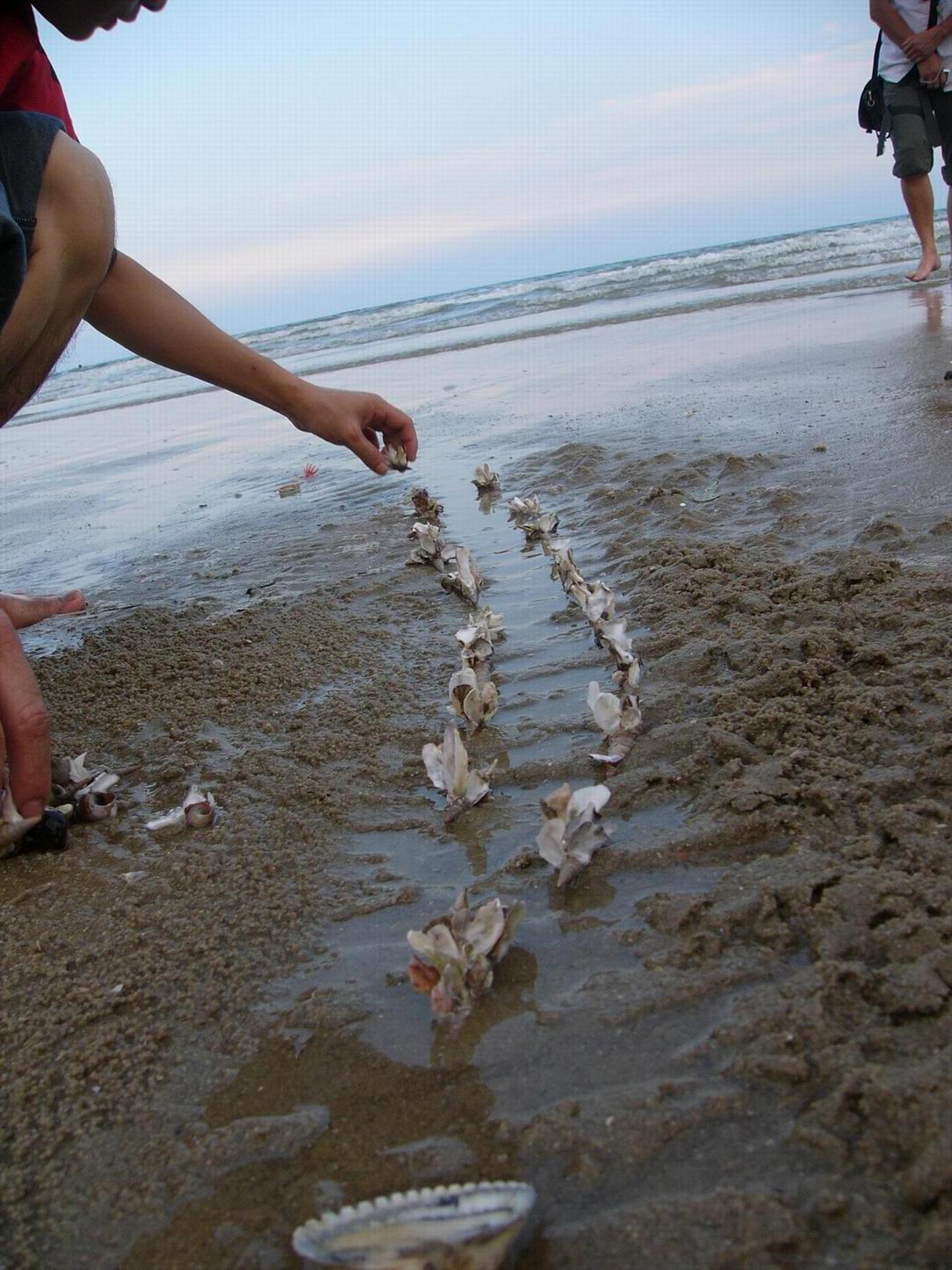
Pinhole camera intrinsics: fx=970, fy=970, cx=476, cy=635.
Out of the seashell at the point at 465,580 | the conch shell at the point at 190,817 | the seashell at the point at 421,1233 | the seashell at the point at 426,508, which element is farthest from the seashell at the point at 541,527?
the seashell at the point at 421,1233

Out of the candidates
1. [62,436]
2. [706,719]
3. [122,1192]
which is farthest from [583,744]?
[62,436]

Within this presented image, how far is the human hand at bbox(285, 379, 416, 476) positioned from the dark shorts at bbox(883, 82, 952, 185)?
639cm

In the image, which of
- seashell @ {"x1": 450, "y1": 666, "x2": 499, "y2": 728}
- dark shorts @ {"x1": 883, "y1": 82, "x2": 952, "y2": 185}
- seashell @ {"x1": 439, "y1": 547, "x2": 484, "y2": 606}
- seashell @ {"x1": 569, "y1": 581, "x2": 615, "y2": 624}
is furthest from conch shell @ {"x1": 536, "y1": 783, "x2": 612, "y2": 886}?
dark shorts @ {"x1": 883, "y1": 82, "x2": 952, "y2": 185}

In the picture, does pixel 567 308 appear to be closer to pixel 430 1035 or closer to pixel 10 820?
pixel 10 820

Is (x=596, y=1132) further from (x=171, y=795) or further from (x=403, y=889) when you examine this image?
(x=171, y=795)

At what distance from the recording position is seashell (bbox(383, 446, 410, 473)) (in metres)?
2.94

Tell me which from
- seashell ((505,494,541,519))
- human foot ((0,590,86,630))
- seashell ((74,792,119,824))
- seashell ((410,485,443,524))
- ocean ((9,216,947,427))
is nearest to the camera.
→ seashell ((74,792,119,824))

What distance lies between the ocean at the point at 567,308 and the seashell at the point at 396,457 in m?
10.5

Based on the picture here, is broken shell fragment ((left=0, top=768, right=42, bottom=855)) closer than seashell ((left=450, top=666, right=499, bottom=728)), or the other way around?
broken shell fragment ((left=0, top=768, right=42, bottom=855))

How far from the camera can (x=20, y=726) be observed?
2.06 m

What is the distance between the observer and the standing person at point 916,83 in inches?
272

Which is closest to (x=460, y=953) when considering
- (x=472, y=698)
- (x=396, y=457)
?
(x=472, y=698)

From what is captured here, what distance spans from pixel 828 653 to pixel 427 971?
4.31 feet

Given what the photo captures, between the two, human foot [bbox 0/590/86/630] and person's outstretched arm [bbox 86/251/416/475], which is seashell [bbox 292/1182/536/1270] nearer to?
person's outstretched arm [bbox 86/251/416/475]
